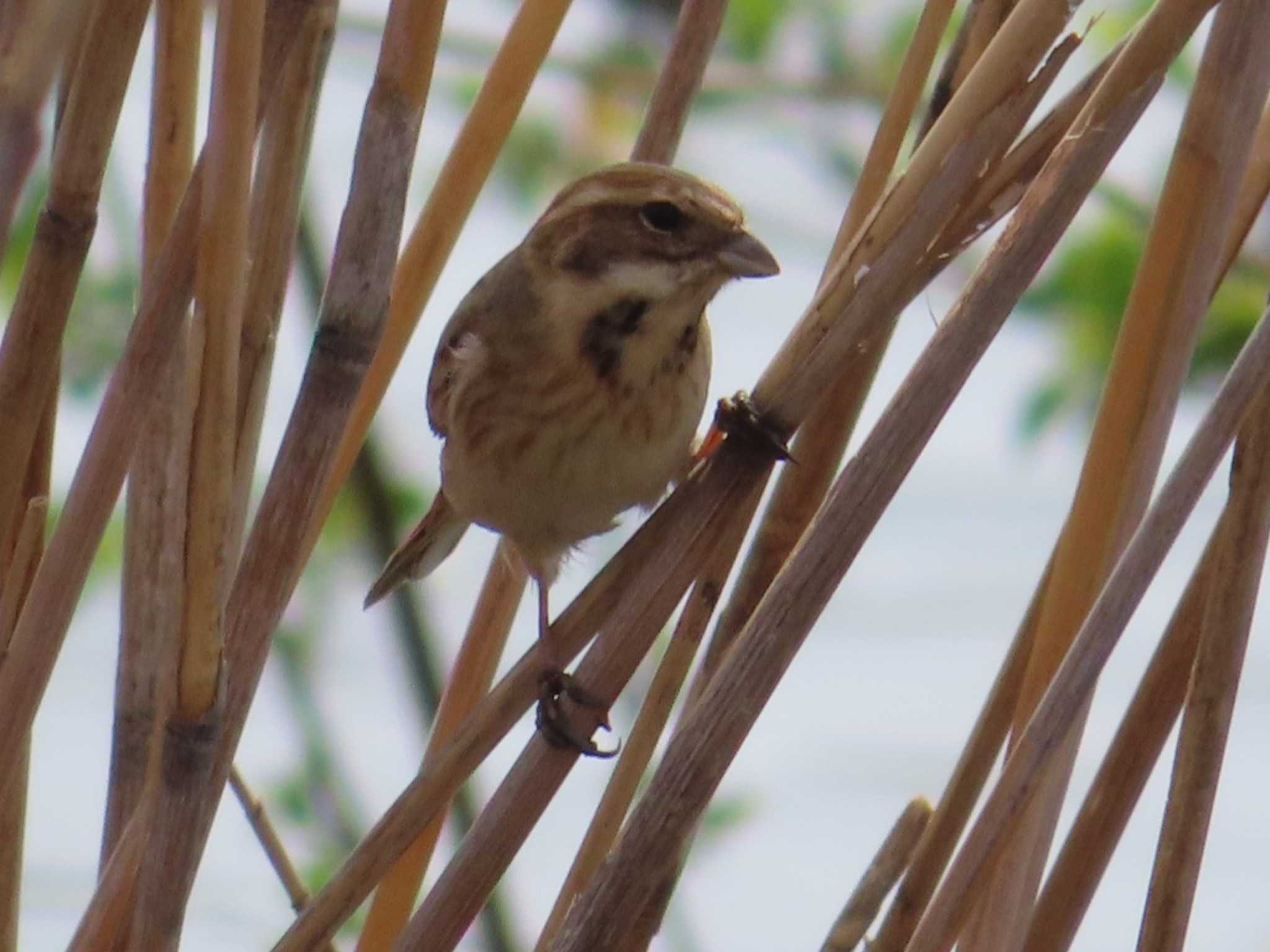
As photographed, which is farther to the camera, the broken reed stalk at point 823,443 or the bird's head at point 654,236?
the bird's head at point 654,236

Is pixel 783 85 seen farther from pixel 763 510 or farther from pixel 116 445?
pixel 116 445

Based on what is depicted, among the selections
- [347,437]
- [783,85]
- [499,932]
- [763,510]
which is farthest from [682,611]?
[783,85]

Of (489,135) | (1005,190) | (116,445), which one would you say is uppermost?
(489,135)

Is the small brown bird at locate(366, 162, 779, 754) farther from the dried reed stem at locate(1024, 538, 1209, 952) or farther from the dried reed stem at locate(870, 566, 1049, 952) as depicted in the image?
the dried reed stem at locate(1024, 538, 1209, 952)

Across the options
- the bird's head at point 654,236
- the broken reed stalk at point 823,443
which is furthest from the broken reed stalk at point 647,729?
the bird's head at point 654,236

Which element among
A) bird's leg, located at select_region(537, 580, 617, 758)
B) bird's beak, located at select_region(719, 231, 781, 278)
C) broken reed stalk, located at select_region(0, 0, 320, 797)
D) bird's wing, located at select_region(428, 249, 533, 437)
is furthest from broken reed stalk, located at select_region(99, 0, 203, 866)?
bird's wing, located at select_region(428, 249, 533, 437)

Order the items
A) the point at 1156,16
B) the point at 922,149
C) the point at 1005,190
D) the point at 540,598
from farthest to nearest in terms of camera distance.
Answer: the point at 540,598 < the point at 1005,190 < the point at 922,149 < the point at 1156,16

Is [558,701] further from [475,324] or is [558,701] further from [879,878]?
[475,324]

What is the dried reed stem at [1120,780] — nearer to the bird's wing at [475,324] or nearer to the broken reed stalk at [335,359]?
A: the broken reed stalk at [335,359]
